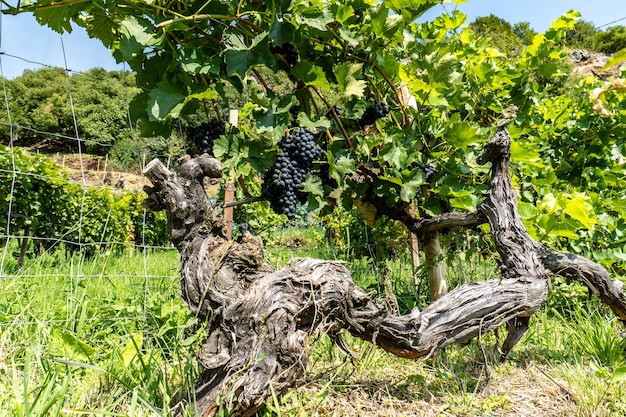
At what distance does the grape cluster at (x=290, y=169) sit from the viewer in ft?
5.17

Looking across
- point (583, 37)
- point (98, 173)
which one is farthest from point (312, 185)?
point (583, 37)

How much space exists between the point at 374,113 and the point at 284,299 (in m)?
0.92

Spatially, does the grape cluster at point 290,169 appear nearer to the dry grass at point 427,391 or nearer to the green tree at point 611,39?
the dry grass at point 427,391

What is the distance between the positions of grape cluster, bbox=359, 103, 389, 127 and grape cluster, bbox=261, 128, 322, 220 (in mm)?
354

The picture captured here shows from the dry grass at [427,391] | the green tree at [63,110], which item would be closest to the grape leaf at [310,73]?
the dry grass at [427,391]

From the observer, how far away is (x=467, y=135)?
1.74m

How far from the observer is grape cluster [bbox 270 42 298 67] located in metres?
1.60

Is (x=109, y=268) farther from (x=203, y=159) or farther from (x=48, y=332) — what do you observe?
(x=203, y=159)

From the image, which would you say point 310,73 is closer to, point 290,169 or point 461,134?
point 290,169

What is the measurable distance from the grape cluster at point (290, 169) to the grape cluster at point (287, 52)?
0.87ft

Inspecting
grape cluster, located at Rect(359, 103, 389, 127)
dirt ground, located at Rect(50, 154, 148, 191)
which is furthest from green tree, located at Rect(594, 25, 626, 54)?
grape cluster, located at Rect(359, 103, 389, 127)

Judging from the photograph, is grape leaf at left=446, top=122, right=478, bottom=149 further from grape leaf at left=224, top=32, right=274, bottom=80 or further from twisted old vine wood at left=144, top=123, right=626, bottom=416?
grape leaf at left=224, top=32, right=274, bottom=80

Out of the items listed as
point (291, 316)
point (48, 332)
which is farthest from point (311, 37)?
point (48, 332)

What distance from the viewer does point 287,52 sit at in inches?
63.6
